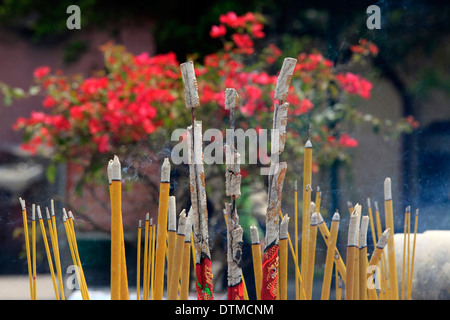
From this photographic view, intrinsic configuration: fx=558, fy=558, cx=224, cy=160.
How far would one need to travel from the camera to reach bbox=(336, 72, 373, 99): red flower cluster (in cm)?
168

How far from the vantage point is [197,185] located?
1.05 meters

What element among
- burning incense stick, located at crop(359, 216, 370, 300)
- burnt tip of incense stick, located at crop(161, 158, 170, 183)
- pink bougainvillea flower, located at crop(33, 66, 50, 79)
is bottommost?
burning incense stick, located at crop(359, 216, 370, 300)

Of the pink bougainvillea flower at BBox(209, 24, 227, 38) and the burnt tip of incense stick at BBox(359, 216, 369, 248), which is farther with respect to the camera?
the pink bougainvillea flower at BBox(209, 24, 227, 38)

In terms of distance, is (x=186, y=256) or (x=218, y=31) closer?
(x=186, y=256)

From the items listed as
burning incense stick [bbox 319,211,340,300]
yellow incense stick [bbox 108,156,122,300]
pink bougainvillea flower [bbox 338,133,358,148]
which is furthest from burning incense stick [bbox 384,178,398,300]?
yellow incense stick [bbox 108,156,122,300]

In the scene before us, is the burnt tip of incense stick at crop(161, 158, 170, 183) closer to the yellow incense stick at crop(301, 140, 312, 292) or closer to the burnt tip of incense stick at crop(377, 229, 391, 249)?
the yellow incense stick at crop(301, 140, 312, 292)

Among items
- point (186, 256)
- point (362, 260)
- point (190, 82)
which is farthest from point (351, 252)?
point (190, 82)

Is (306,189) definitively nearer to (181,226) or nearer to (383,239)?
(383,239)

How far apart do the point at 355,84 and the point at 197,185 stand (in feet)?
2.69

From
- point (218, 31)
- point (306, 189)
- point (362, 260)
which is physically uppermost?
point (218, 31)

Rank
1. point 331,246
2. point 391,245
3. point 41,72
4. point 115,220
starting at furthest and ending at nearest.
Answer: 1. point 41,72
2. point 391,245
3. point 331,246
4. point 115,220

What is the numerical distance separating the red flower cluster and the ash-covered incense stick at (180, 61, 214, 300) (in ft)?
2.47

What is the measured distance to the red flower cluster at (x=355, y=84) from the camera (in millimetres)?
1677
